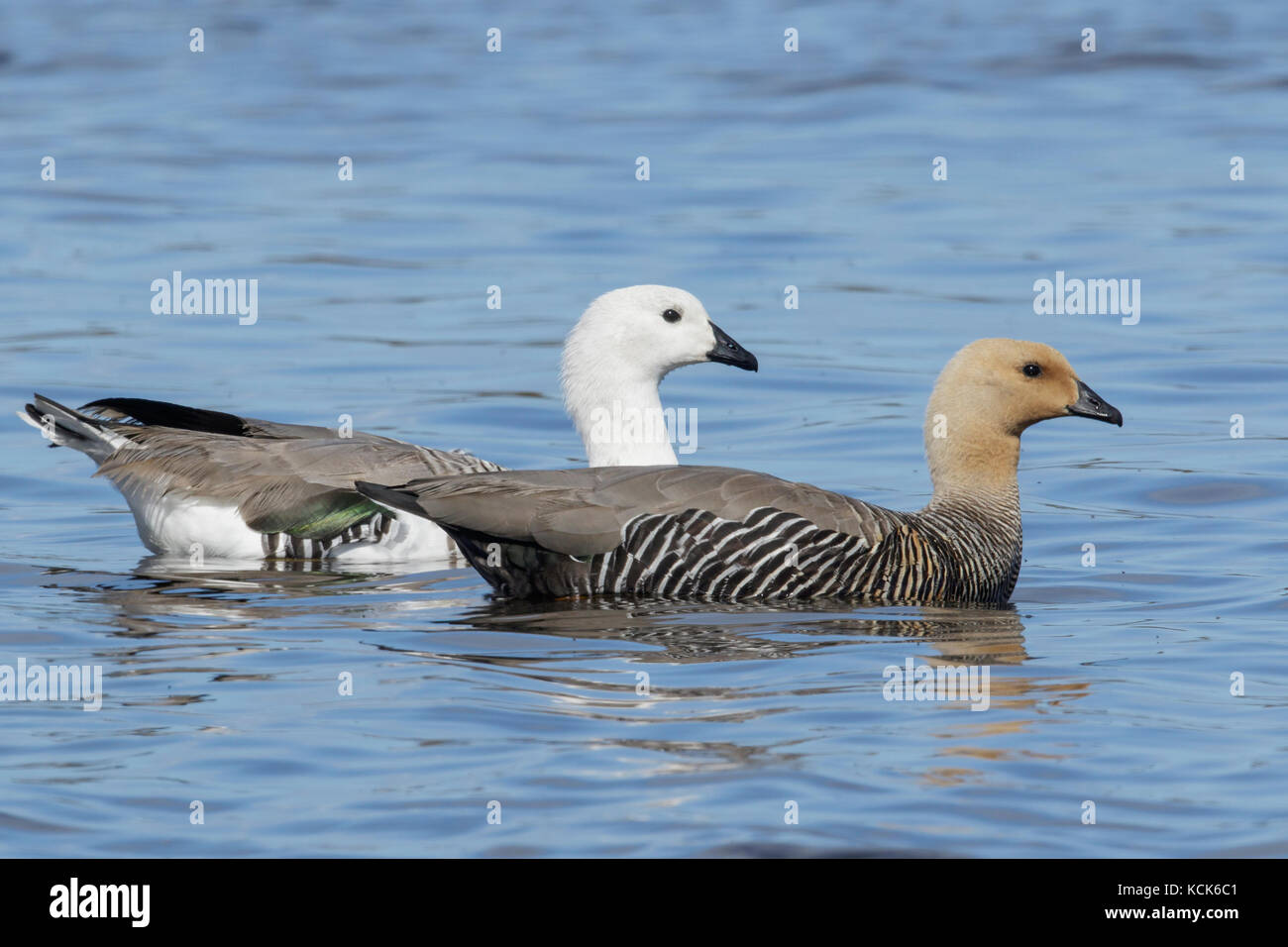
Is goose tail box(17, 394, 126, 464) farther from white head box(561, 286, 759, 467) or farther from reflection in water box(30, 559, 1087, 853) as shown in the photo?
white head box(561, 286, 759, 467)

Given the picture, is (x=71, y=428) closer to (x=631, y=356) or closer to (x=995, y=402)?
(x=631, y=356)

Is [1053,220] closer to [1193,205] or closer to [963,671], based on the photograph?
[1193,205]

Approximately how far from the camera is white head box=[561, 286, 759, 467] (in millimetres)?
11062

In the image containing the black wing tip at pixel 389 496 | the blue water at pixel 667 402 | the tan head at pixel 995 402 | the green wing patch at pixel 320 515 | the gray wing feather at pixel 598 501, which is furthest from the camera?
the green wing patch at pixel 320 515

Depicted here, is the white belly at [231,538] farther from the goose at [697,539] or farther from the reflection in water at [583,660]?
the goose at [697,539]

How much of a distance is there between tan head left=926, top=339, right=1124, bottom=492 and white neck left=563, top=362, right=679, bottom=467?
1617 mm

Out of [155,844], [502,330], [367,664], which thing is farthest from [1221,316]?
[155,844]

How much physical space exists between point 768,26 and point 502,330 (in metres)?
13.7

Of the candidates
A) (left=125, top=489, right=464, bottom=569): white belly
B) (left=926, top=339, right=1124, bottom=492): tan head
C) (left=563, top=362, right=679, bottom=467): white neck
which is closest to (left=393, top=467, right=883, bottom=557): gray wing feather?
(left=926, top=339, right=1124, bottom=492): tan head

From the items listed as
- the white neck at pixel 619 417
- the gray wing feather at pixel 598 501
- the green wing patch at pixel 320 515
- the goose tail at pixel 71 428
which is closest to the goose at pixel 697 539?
the gray wing feather at pixel 598 501

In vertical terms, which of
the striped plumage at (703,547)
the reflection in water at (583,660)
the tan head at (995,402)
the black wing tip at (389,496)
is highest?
the tan head at (995,402)

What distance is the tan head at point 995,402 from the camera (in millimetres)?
10117

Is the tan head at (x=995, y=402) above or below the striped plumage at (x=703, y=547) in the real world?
above

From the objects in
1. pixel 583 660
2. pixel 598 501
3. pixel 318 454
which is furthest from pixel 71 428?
pixel 583 660
